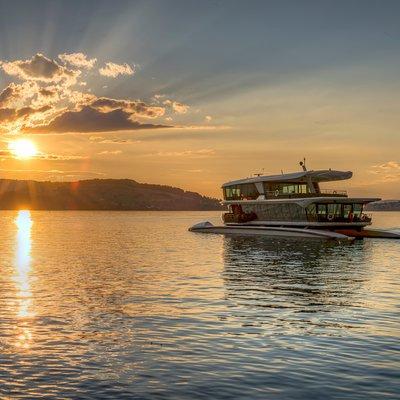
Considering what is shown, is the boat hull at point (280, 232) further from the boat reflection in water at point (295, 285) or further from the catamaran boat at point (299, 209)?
the boat reflection in water at point (295, 285)

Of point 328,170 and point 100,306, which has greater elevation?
point 328,170

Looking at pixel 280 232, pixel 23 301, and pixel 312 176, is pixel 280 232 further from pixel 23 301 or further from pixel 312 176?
pixel 23 301

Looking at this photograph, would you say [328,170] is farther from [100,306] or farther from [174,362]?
[174,362]

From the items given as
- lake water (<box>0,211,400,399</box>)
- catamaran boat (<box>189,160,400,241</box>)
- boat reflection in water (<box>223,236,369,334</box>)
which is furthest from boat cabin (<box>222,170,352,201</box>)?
lake water (<box>0,211,400,399</box>)

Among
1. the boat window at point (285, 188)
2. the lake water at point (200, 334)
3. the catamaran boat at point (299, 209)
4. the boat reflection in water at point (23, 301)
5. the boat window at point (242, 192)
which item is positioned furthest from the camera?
the boat window at point (242, 192)

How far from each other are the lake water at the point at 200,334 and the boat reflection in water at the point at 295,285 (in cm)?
9

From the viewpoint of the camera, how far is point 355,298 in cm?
3112

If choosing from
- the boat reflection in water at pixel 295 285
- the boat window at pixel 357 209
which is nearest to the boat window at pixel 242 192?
the boat window at pixel 357 209

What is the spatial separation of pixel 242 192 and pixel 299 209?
530 inches

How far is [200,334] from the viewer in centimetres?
2172

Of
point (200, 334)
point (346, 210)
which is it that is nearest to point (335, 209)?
point (346, 210)

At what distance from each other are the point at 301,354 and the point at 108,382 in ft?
21.0

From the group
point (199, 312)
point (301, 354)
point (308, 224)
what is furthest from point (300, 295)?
point (308, 224)

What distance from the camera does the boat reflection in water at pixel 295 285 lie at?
82.0 feet
